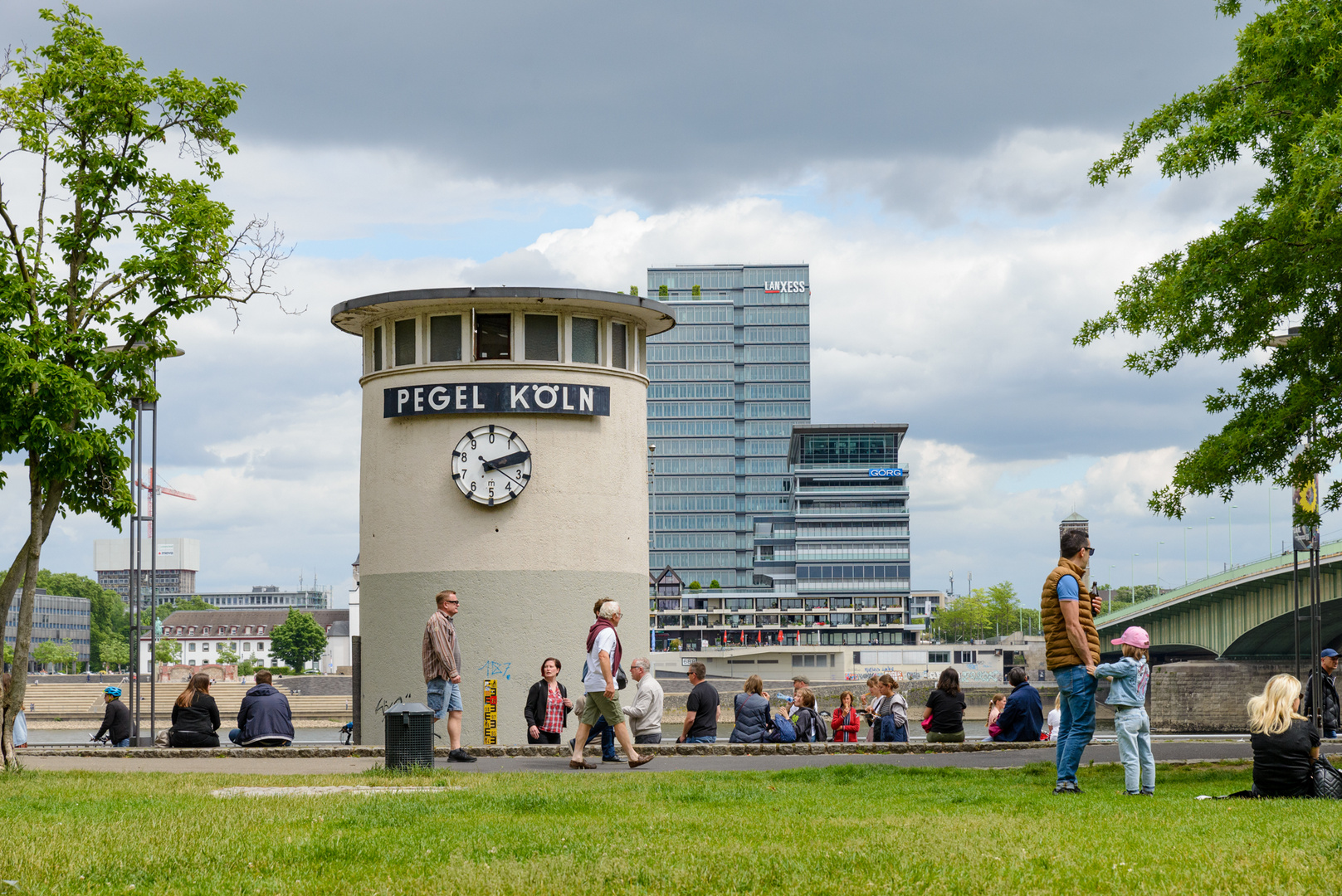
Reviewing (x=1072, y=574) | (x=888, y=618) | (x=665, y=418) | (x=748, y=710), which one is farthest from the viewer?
(x=665, y=418)

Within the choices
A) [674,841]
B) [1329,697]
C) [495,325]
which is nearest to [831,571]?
[1329,697]

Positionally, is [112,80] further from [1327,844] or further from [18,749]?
[1327,844]

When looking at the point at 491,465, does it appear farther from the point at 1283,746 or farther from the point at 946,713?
the point at 1283,746

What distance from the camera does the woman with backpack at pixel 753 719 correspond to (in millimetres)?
17859

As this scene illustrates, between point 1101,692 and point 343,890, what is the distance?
87.7 m

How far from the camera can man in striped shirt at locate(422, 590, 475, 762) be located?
1505 centimetres

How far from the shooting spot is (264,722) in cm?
1834

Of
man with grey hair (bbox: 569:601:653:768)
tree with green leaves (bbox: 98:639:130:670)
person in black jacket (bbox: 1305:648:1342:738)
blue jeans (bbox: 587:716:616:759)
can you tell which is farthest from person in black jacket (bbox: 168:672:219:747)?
tree with green leaves (bbox: 98:639:130:670)

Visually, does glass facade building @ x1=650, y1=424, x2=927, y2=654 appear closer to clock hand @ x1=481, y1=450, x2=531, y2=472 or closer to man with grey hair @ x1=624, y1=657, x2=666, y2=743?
clock hand @ x1=481, y1=450, x2=531, y2=472

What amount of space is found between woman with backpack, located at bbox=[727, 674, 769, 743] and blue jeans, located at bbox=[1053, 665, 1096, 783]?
24.0ft

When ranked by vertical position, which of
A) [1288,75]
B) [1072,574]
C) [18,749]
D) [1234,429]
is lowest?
[18,749]

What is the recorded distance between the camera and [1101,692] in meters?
88.3

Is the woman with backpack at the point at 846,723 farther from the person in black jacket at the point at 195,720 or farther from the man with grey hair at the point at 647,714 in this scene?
the person in black jacket at the point at 195,720

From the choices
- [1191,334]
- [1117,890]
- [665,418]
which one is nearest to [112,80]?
[1191,334]
